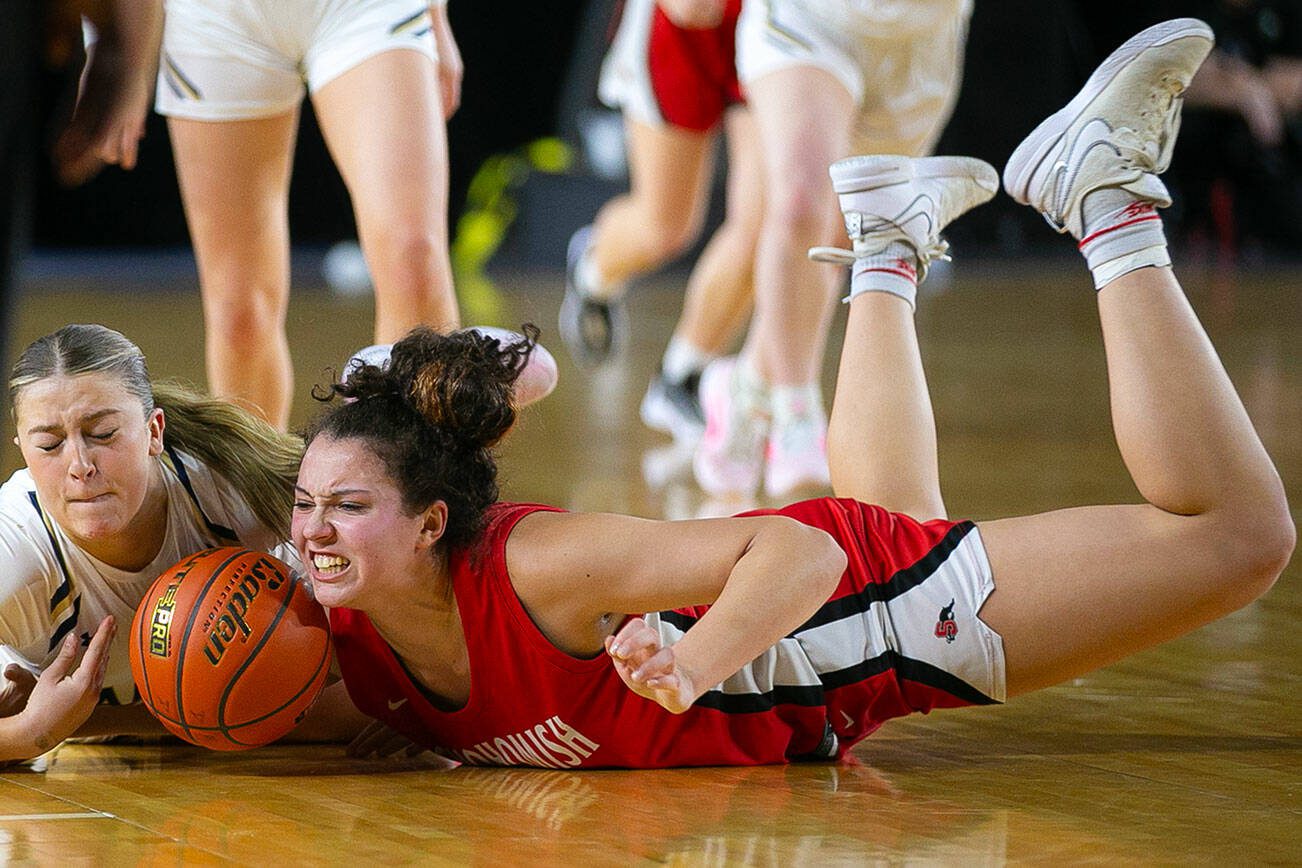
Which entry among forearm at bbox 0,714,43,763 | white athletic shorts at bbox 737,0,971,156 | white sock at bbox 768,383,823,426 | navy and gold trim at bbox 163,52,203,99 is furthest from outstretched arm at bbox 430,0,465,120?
forearm at bbox 0,714,43,763

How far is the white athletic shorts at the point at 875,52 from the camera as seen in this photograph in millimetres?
4793

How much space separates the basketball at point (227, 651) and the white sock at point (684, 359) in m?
3.53

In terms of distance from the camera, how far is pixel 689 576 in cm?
241

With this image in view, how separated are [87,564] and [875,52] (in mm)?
2840

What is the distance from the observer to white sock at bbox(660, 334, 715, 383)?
6039 mm

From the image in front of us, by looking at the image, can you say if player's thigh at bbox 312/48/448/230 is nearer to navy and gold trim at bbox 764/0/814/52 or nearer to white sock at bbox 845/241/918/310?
white sock at bbox 845/241/918/310

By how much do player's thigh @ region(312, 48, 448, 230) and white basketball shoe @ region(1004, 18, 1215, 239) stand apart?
1116mm

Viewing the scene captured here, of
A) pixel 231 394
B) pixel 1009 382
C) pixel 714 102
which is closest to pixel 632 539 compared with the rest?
pixel 231 394

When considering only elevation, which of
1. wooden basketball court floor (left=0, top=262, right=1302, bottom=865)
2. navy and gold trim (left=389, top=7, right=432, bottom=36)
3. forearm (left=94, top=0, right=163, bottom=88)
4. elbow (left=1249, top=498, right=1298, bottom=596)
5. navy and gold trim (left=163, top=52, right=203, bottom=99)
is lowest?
wooden basketball court floor (left=0, top=262, right=1302, bottom=865)

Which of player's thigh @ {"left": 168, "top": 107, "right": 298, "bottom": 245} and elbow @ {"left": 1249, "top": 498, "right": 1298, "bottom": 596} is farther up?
player's thigh @ {"left": 168, "top": 107, "right": 298, "bottom": 245}

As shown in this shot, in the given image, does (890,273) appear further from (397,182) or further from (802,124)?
(802,124)

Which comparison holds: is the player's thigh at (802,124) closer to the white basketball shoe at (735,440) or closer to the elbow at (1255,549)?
the white basketball shoe at (735,440)

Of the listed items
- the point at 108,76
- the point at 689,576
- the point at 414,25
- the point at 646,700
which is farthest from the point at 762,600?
the point at 414,25

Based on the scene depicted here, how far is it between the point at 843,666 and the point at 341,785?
2.36 feet
